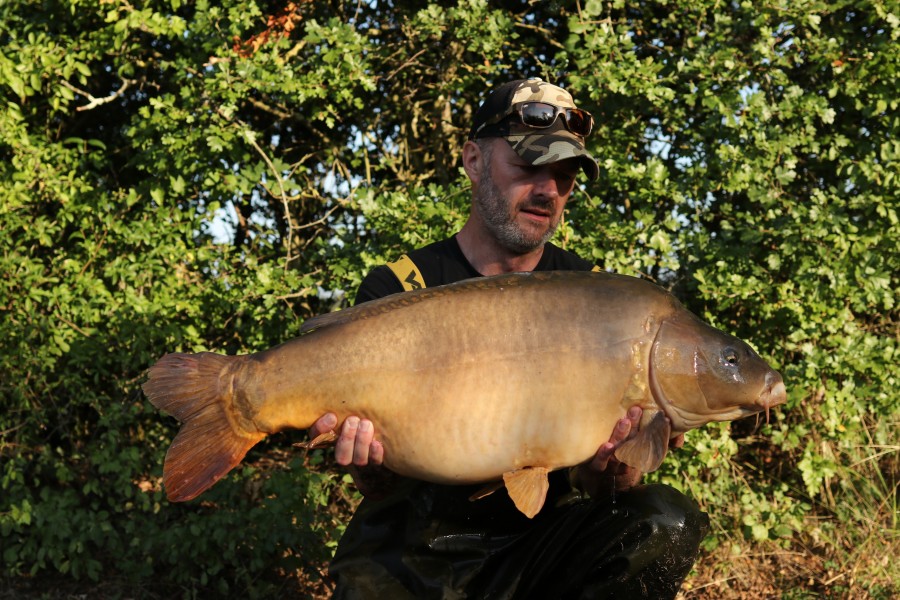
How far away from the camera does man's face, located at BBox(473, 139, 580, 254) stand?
8.16 feet

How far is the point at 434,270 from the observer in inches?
99.8

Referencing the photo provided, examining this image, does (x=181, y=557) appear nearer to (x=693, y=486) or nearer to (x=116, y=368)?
(x=116, y=368)

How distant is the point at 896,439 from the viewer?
3906 millimetres

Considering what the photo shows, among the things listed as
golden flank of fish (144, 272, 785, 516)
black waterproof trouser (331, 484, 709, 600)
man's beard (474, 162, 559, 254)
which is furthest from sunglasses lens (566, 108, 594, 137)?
black waterproof trouser (331, 484, 709, 600)

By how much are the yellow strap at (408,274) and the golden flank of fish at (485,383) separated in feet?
1.78

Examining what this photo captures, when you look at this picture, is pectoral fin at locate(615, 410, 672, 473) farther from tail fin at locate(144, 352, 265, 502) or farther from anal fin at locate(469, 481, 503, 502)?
tail fin at locate(144, 352, 265, 502)

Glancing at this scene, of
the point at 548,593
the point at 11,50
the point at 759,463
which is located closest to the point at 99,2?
the point at 11,50

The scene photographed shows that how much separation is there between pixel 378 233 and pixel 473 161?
51.9 inches

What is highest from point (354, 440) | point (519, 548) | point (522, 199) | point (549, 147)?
point (549, 147)

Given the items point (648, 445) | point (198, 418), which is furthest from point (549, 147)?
point (198, 418)

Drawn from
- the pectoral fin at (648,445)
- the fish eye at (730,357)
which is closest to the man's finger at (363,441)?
the pectoral fin at (648,445)

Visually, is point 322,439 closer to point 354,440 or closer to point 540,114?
point 354,440

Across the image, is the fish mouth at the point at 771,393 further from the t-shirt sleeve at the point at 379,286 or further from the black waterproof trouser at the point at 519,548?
the t-shirt sleeve at the point at 379,286

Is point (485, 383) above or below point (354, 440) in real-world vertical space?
above
